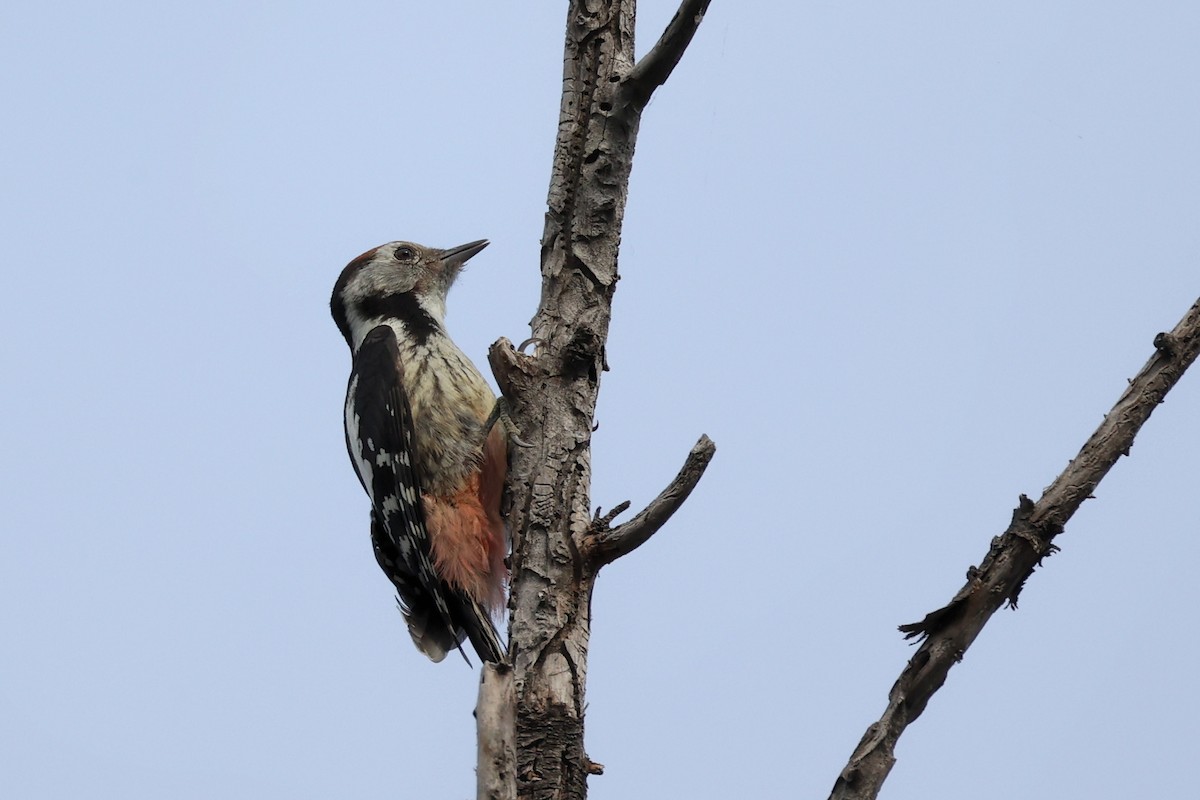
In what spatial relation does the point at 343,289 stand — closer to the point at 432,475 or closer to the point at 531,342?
the point at 432,475

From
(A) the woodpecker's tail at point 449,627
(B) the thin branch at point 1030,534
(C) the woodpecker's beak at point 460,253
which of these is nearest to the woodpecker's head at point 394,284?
(C) the woodpecker's beak at point 460,253

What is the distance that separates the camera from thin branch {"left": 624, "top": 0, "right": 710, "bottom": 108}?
306cm

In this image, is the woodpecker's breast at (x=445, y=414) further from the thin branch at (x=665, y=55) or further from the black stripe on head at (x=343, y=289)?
the thin branch at (x=665, y=55)

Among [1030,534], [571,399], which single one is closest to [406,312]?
[571,399]

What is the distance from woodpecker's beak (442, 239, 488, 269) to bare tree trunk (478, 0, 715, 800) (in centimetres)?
179

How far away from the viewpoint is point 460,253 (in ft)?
17.2

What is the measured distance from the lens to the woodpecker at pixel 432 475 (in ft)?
14.1

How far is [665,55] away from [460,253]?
2.21 metres

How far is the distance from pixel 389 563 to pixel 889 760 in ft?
9.39

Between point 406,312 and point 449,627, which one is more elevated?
point 406,312

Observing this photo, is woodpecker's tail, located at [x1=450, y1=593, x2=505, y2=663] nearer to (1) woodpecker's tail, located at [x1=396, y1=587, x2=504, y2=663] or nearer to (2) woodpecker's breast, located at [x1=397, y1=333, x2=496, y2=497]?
(1) woodpecker's tail, located at [x1=396, y1=587, x2=504, y2=663]

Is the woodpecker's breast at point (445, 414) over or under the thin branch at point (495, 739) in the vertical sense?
over

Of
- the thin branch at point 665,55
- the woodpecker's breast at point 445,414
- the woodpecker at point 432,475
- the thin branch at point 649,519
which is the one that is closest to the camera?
the thin branch at point 649,519

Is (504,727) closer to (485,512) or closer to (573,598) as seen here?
(573,598)
